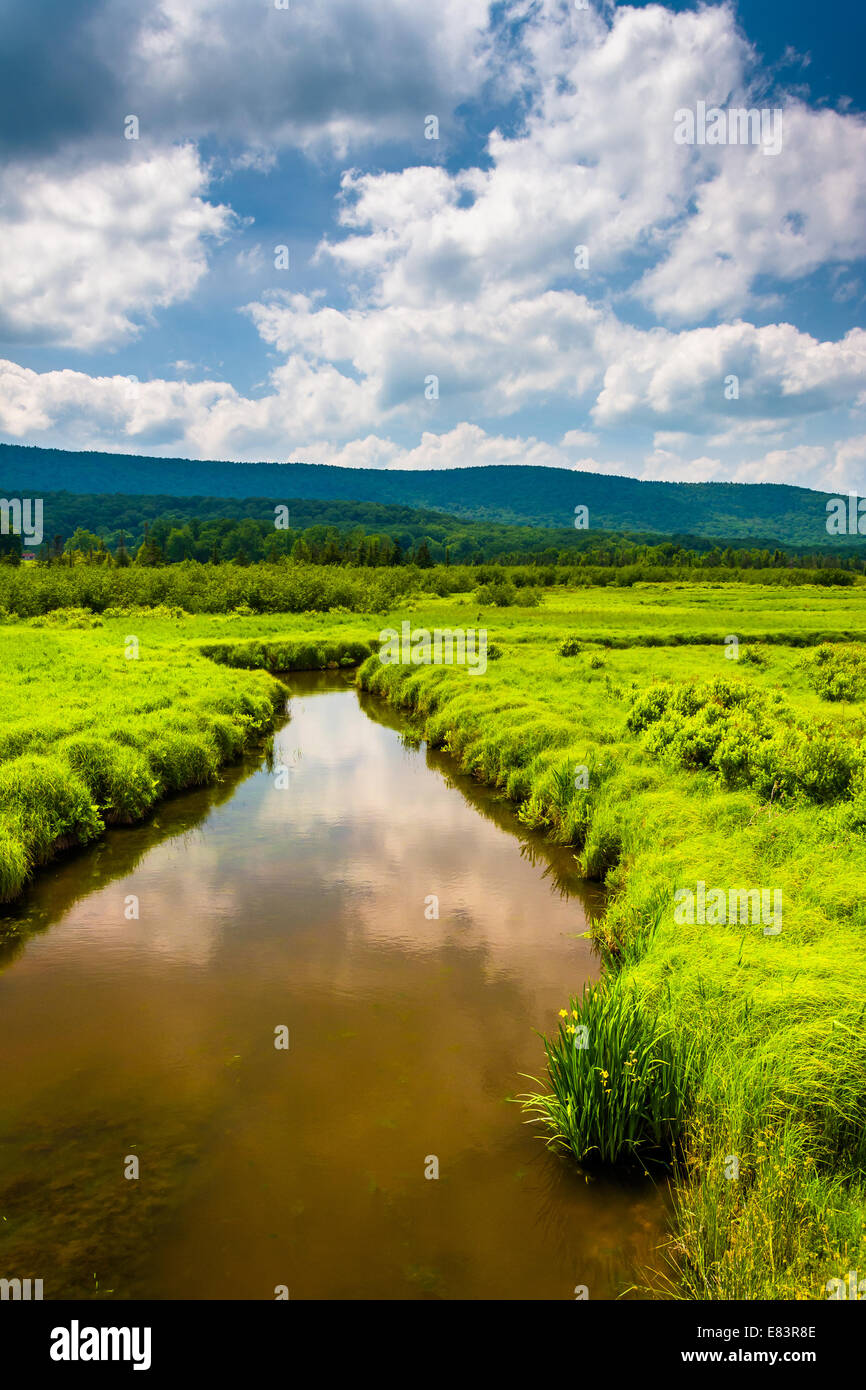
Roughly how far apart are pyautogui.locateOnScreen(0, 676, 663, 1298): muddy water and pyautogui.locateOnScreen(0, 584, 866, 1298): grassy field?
2.97 ft

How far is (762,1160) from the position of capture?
673 cm

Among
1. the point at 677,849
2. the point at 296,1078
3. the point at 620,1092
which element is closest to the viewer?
the point at 620,1092

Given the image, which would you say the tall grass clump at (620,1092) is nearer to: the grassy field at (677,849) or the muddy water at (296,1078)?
the grassy field at (677,849)

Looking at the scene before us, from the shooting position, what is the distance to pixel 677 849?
13.5 meters

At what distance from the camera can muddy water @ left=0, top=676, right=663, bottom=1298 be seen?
7.01 metres

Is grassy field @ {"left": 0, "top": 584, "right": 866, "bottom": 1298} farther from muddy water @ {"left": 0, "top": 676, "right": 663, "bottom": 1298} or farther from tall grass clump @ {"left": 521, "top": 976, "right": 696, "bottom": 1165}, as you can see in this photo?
muddy water @ {"left": 0, "top": 676, "right": 663, "bottom": 1298}

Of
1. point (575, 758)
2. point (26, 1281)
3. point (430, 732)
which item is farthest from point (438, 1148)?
point (430, 732)

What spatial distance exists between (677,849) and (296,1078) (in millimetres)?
7751

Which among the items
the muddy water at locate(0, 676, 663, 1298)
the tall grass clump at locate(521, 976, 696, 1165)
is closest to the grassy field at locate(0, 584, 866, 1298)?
the tall grass clump at locate(521, 976, 696, 1165)

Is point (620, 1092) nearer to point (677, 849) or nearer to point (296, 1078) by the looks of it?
point (296, 1078)

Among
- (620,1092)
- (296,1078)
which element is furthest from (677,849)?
(296,1078)

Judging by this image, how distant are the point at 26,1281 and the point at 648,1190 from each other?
6.10m

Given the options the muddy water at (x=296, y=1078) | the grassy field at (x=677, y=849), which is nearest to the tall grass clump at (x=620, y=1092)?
the grassy field at (x=677, y=849)
